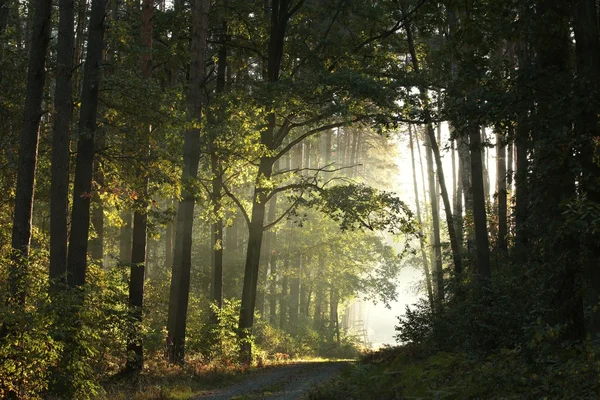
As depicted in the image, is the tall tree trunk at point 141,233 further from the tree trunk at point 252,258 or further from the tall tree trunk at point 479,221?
the tall tree trunk at point 479,221

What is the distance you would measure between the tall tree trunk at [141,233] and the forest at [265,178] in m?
A: 0.05

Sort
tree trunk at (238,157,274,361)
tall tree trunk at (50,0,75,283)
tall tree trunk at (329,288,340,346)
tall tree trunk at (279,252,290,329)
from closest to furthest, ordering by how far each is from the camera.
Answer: tall tree trunk at (50,0,75,283) → tree trunk at (238,157,274,361) → tall tree trunk at (279,252,290,329) → tall tree trunk at (329,288,340,346)

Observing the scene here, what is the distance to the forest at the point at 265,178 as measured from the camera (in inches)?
328

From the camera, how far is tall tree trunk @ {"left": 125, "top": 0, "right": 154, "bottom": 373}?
1462cm

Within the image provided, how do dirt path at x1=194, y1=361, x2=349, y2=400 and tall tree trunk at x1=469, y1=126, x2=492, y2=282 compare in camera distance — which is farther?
tall tree trunk at x1=469, y1=126, x2=492, y2=282

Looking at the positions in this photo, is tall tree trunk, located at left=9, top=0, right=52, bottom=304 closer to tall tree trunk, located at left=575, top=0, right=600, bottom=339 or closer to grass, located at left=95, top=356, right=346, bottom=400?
grass, located at left=95, top=356, right=346, bottom=400

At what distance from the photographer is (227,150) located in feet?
61.5

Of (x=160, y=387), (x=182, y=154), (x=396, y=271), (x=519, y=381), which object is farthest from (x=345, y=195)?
(x=396, y=271)

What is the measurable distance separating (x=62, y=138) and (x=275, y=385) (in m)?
7.18

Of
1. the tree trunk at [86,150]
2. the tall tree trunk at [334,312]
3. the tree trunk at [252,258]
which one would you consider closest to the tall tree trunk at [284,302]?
the tall tree trunk at [334,312]

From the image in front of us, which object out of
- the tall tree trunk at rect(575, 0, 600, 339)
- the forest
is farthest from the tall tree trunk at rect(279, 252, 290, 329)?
→ the tall tree trunk at rect(575, 0, 600, 339)

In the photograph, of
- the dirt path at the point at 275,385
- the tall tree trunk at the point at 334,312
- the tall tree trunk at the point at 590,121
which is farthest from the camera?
the tall tree trunk at the point at 334,312

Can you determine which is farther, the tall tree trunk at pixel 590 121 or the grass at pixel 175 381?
the grass at pixel 175 381

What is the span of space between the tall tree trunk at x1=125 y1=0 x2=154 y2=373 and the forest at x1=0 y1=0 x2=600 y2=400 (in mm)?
52
